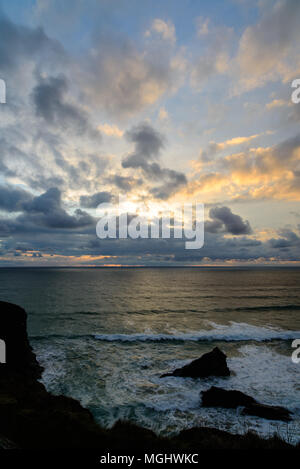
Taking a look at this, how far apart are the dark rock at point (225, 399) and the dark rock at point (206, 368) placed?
3.16 meters

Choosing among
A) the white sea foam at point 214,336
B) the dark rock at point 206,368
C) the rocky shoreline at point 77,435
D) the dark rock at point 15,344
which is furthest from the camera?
the white sea foam at point 214,336

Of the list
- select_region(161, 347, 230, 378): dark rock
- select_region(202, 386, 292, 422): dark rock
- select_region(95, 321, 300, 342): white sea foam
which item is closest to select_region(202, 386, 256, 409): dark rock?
select_region(202, 386, 292, 422): dark rock

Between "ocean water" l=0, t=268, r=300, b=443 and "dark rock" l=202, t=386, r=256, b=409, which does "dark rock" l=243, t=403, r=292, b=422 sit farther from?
"dark rock" l=202, t=386, r=256, b=409

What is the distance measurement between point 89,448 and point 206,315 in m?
33.0

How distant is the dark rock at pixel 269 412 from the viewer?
418 inches

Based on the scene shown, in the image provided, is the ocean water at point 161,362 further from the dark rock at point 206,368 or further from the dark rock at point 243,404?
the dark rock at point 206,368

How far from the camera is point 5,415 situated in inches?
313

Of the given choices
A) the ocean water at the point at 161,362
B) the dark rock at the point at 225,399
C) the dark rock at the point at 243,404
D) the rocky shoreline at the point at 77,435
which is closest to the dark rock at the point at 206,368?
the ocean water at the point at 161,362

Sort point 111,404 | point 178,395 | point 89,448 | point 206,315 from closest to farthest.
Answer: point 89,448, point 111,404, point 178,395, point 206,315

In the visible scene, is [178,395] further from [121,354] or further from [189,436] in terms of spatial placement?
[121,354]

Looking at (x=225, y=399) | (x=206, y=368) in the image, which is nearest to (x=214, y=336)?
(x=206, y=368)

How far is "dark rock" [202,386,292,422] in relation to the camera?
10716mm
